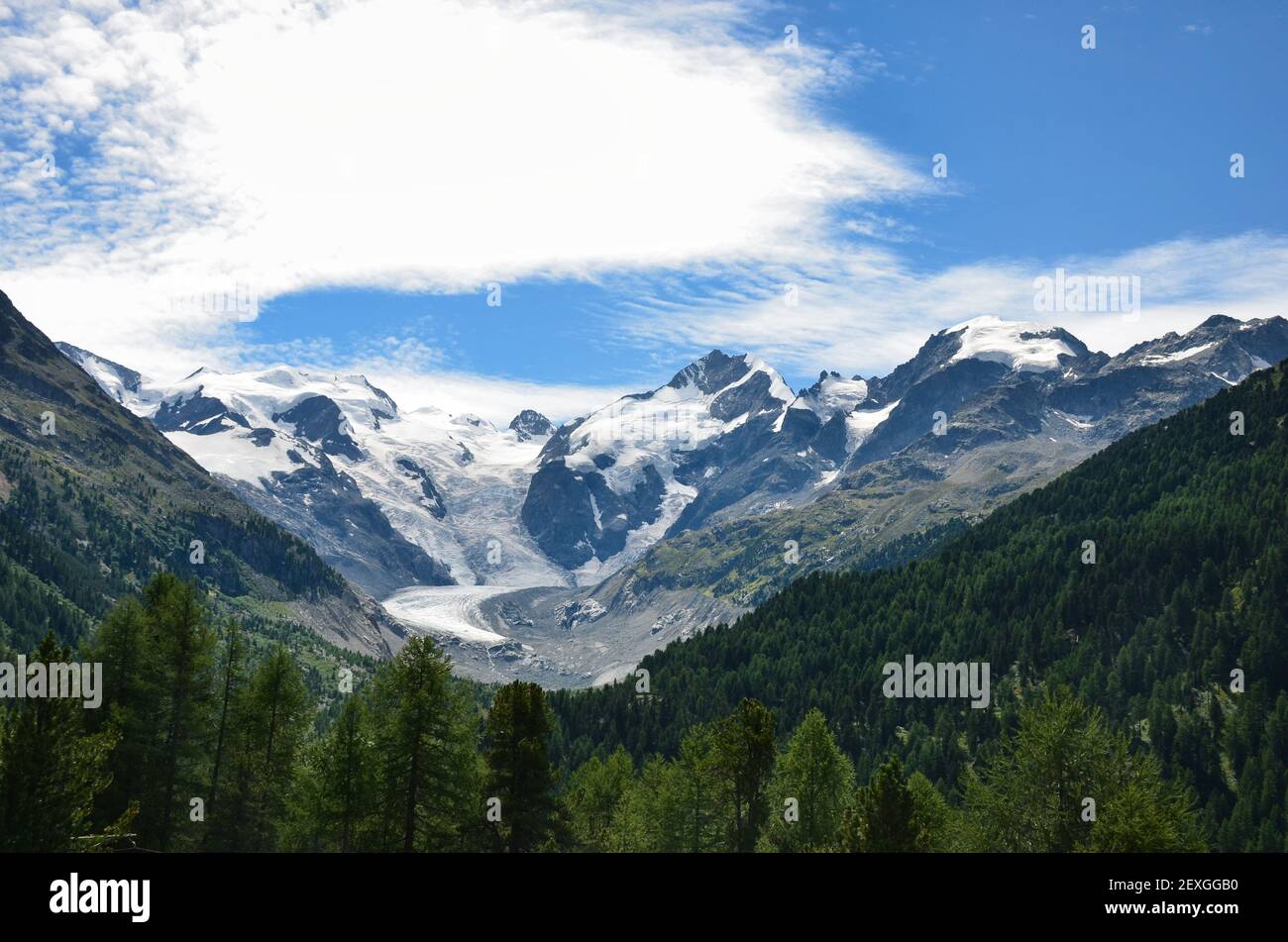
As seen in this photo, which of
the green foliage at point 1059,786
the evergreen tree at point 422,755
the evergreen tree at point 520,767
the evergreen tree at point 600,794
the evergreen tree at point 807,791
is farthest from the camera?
the evergreen tree at point 600,794

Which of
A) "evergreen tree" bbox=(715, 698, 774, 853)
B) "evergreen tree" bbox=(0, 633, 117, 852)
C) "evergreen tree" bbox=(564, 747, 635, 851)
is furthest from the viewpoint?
"evergreen tree" bbox=(564, 747, 635, 851)

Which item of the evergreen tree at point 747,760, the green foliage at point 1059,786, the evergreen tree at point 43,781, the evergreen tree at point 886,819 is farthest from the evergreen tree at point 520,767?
the green foliage at point 1059,786

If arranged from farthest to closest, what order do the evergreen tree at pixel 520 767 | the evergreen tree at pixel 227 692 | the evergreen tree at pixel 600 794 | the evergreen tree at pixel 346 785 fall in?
1. the evergreen tree at pixel 600 794
2. the evergreen tree at pixel 227 692
3. the evergreen tree at pixel 520 767
4. the evergreen tree at pixel 346 785

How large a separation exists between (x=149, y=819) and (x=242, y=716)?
22.0ft

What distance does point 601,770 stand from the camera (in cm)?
8956

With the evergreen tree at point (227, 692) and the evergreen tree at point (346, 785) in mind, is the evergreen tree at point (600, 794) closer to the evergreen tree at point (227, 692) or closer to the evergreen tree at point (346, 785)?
the evergreen tree at point (227, 692)

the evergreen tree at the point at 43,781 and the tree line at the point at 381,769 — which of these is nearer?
the evergreen tree at the point at 43,781

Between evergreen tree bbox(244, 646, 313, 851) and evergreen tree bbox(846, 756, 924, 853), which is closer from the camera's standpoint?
evergreen tree bbox(846, 756, 924, 853)

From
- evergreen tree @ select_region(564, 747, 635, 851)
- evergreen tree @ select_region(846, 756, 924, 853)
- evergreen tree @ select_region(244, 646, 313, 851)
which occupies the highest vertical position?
evergreen tree @ select_region(244, 646, 313, 851)

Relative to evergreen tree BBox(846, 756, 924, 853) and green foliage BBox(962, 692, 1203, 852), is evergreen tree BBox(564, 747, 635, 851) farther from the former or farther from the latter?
evergreen tree BBox(846, 756, 924, 853)

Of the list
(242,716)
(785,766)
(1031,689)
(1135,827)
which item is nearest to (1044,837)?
(1135,827)

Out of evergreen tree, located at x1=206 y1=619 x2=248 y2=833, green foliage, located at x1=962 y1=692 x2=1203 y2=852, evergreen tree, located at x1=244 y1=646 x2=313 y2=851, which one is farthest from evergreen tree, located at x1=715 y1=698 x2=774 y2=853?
evergreen tree, located at x1=206 y1=619 x2=248 y2=833

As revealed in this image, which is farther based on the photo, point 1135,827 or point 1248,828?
point 1248,828
